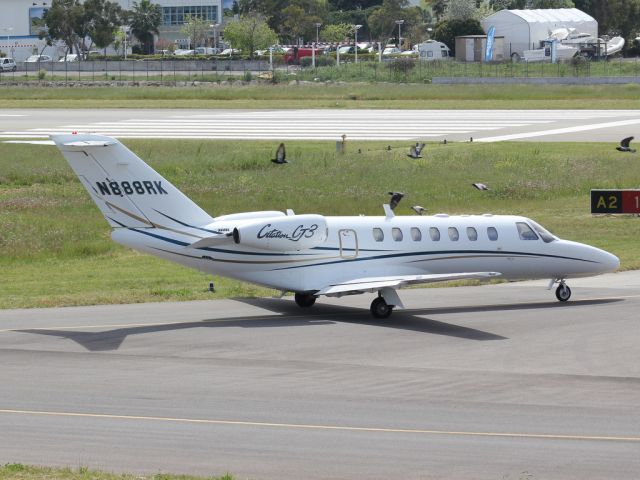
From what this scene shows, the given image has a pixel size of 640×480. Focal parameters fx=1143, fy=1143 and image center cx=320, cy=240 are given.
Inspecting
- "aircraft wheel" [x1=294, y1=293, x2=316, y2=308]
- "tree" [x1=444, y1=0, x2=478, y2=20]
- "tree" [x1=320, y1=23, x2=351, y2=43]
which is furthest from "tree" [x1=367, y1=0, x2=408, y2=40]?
"aircraft wheel" [x1=294, y1=293, x2=316, y2=308]

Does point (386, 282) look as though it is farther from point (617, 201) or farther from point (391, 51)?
point (391, 51)

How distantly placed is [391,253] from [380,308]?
1.61 metres

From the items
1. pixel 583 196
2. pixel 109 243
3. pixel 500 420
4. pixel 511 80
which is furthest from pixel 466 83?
pixel 500 420

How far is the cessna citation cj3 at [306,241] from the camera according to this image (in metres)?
25.7

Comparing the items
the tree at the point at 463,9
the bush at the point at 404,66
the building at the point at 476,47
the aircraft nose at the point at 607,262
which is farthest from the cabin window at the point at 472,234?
the tree at the point at 463,9

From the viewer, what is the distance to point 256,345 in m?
23.8

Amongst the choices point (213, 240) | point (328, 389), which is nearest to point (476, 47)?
point (213, 240)

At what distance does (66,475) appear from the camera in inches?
579

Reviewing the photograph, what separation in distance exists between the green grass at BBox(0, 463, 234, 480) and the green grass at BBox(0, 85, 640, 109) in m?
78.5

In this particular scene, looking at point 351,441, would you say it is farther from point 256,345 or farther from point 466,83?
point 466,83

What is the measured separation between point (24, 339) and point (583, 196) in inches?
1231

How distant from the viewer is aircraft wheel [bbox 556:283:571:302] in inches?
1174

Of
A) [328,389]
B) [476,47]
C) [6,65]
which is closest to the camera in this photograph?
[328,389]

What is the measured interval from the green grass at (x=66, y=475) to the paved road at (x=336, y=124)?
5424 centimetres
